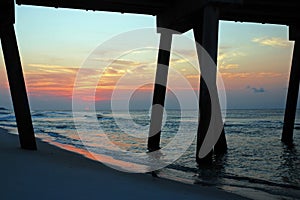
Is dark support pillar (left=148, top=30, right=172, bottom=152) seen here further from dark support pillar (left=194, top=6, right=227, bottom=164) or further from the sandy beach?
the sandy beach

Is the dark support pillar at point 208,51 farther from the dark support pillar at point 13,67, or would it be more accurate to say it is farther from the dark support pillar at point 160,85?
the dark support pillar at point 13,67

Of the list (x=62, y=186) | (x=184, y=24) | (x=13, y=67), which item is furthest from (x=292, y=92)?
(x=62, y=186)

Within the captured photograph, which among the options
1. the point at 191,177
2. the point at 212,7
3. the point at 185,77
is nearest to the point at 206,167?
the point at 191,177

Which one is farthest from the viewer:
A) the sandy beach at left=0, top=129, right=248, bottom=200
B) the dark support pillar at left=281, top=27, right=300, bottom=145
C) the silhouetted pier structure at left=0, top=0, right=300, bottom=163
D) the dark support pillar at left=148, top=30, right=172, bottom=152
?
the dark support pillar at left=281, top=27, right=300, bottom=145

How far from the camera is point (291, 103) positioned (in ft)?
47.3

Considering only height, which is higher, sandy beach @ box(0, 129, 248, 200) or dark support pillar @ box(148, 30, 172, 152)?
dark support pillar @ box(148, 30, 172, 152)

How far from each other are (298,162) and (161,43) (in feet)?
22.7

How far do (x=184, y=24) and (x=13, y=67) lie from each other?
256 inches

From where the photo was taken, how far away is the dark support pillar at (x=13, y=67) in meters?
7.30

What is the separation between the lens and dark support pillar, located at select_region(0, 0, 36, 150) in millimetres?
7305

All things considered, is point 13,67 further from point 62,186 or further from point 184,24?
point 184,24

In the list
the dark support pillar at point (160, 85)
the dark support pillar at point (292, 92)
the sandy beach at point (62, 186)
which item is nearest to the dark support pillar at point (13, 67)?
the sandy beach at point (62, 186)

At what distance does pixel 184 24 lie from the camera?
11266 mm

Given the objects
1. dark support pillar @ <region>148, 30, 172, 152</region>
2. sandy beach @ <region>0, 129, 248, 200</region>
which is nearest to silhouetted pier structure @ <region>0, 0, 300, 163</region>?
dark support pillar @ <region>148, 30, 172, 152</region>
